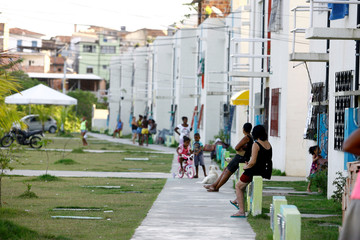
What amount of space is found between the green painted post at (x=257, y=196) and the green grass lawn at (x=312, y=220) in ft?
0.40

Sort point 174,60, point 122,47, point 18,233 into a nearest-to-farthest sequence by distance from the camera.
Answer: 1. point 18,233
2. point 174,60
3. point 122,47

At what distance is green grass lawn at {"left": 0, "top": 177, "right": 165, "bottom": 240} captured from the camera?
11031mm

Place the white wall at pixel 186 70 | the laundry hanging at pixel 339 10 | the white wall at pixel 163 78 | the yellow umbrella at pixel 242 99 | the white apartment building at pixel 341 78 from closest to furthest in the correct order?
1. the white apartment building at pixel 341 78
2. the laundry hanging at pixel 339 10
3. the yellow umbrella at pixel 242 99
4. the white wall at pixel 186 70
5. the white wall at pixel 163 78

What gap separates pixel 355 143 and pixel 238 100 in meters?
25.8

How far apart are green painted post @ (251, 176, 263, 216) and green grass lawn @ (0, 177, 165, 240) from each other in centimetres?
186

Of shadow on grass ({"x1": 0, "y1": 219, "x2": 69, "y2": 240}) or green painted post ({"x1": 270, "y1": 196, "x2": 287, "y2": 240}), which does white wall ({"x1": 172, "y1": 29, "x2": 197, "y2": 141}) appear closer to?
shadow on grass ({"x1": 0, "y1": 219, "x2": 69, "y2": 240})

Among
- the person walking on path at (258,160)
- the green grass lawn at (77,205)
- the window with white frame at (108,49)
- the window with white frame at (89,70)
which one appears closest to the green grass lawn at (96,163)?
the green grass lawn at (77,205)

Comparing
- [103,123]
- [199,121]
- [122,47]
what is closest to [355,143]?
[199,121]

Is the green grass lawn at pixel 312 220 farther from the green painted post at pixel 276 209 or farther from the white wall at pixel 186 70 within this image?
the white wall at pixel 186 70

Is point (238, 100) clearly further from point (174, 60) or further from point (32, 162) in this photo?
point (174, 60)

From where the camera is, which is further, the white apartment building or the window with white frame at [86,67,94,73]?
the window with white frame at [86,67,94,73]

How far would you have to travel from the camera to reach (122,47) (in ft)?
399

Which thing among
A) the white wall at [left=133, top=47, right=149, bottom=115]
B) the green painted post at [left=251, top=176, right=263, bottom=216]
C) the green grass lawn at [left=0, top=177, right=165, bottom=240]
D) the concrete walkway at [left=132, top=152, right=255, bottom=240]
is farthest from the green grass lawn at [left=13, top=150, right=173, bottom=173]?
the white wall at [left=133, top=47, right=149, bottom=115]

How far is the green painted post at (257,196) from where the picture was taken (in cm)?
1295
